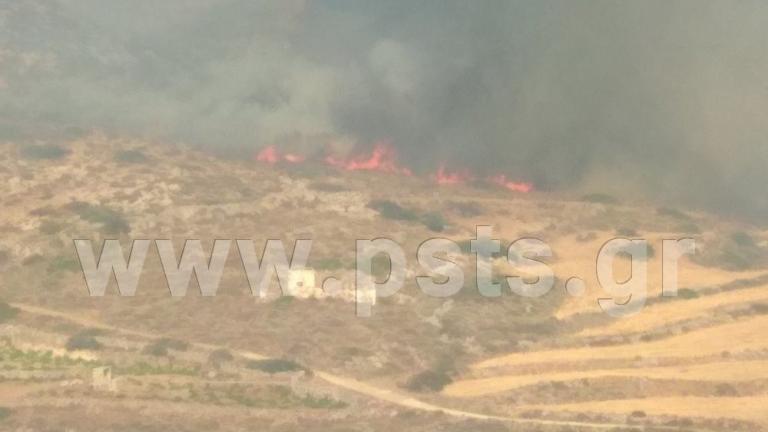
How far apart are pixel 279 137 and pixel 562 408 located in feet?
224

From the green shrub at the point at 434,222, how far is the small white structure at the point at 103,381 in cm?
3599

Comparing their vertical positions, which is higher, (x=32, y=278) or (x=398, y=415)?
(x=32, y=278)

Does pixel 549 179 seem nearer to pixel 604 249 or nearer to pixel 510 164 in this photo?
pixel 510 164

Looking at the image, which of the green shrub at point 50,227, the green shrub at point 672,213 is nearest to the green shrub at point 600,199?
the green shrub at point 672,213

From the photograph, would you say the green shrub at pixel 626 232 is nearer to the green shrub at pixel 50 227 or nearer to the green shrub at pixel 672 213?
the green shrub at pixel 672 213

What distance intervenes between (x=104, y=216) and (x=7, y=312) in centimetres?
1648

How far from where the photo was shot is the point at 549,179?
89.9m

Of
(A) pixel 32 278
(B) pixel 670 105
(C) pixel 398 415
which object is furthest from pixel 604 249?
(A) pixel 32 278

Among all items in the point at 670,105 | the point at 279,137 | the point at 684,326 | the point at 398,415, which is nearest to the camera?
the point at 398,415

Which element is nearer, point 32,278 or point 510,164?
point 32,278

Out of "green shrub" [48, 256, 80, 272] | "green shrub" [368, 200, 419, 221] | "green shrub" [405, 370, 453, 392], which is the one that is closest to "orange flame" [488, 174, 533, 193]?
"green shrub" [368, 200, 419, 221]

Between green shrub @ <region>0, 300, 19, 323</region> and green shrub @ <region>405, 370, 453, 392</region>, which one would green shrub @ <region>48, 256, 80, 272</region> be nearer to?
green shrub @ <region>0, 300, 19, 323</region>

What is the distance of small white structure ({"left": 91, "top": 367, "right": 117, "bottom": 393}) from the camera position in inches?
1529

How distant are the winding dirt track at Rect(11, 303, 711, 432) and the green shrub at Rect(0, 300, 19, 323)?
0.64 m
